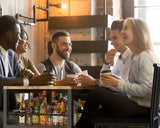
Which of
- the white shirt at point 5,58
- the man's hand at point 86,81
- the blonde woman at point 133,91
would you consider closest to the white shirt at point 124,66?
the man's hand at point 86,81

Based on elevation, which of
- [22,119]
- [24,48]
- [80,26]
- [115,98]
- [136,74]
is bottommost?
[22,119]

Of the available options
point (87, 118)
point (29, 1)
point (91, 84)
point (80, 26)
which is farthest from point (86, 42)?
point (87, 118)

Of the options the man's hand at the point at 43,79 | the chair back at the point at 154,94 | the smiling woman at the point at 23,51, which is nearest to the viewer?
the chair back at the point at 154,94

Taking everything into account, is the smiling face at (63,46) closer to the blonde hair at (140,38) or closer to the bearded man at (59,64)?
the bearded man at (59,64)

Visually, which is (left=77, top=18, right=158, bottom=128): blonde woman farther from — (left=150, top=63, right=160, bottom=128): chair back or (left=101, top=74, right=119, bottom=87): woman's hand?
(left=150, top=63, right=160, bottom=128): chair back

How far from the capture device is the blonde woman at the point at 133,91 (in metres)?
2.81

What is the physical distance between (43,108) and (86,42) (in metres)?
3.04

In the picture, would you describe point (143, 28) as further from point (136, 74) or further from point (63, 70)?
point (63, 70)

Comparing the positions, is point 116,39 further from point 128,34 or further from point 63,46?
point 128,34

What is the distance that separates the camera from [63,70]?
4441mm

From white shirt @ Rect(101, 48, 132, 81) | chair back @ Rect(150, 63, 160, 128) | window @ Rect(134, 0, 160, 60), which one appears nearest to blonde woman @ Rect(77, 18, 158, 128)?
chair back @ Rect(150, 63, 160, 128)

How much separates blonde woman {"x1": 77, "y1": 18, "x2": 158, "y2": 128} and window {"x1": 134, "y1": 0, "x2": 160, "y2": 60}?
3717 mm

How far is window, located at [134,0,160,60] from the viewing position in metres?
6.69

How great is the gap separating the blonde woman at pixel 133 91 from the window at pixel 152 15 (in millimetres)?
3717
